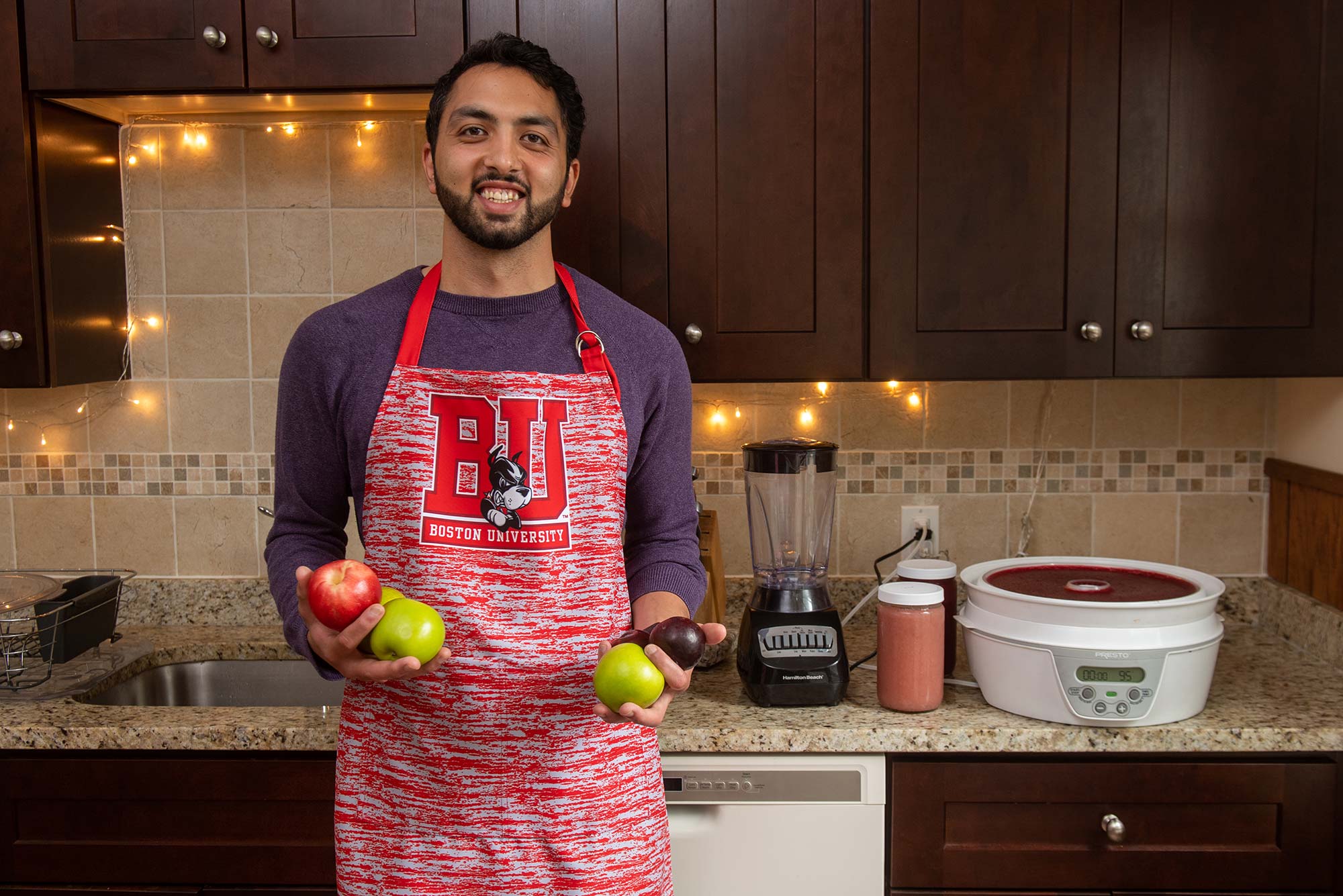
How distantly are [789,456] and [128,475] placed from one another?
53.7 inches

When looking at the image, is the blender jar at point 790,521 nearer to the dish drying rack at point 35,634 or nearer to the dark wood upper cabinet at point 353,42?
the dark wood upper cabinet at point 353,42

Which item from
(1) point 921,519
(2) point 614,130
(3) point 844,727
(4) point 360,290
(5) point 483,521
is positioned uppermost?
(2) point 614,130

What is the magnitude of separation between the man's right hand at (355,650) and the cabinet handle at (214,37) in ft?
3.36

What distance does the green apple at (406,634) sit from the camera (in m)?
1.11

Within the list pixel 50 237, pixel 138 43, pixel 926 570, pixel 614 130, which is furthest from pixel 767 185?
pixel 50 237

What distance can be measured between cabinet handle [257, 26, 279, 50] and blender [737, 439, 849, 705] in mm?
1013

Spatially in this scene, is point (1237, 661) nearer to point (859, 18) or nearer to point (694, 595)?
point (694, 595)

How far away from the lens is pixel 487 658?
125 centimetres

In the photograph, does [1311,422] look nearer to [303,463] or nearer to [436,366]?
[436,366]

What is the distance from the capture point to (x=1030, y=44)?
168 cm

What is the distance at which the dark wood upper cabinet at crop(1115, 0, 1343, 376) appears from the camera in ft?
5.46

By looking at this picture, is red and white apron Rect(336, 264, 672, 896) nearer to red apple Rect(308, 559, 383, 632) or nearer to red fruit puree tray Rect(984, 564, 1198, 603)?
red apple Rect(308, 559, 383, 632)

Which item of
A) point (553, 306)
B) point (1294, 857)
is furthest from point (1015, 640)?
point (553, 306)

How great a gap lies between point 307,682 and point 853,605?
3.52 feet
